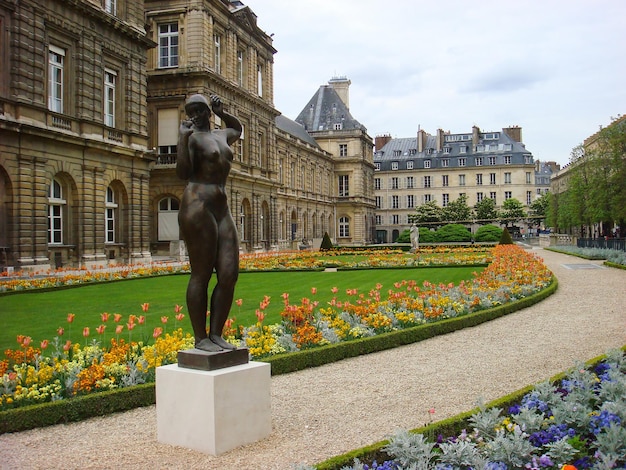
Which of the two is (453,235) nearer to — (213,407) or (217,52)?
(217,52)

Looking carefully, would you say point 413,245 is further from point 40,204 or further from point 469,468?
point 469,468

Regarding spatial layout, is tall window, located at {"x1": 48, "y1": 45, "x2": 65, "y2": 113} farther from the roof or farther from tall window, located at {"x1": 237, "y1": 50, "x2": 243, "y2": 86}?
the roof

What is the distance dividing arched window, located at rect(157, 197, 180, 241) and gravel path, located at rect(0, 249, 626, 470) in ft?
79.4

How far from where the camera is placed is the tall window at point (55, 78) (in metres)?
22.0

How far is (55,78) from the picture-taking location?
73.5 feet

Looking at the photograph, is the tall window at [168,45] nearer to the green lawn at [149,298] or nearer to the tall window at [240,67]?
the tall window at [240,67]

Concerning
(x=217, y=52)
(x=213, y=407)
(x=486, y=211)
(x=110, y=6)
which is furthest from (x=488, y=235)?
(x=213, y=407)

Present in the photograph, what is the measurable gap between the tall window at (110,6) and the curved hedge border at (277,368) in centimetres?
2048

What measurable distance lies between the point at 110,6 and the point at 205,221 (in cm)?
2342

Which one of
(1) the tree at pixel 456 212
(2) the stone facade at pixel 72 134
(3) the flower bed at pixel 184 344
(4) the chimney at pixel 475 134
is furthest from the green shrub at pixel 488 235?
(3) the flower bed at pixel 184 344

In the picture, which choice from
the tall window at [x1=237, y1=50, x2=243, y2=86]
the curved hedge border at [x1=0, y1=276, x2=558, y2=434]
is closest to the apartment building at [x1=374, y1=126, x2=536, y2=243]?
the tall window at [x1=237, y1=50, x2=243, y2=86]

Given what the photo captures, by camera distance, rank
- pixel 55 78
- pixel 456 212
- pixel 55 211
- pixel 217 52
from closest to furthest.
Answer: pixel 55 78, pixel 55 211, pixel 217 52, pixel 456 212

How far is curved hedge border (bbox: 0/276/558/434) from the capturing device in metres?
5.86

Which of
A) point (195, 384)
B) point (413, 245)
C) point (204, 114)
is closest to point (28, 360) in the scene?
point (195, 384)
